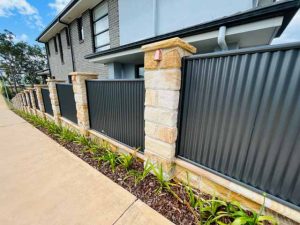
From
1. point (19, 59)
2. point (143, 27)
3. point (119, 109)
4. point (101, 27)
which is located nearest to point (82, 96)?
point (119, 109)

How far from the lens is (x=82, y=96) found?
11.7 feet

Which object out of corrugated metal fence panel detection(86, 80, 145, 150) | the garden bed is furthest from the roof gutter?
the garden bed

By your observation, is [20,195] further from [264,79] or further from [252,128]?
[264,79]

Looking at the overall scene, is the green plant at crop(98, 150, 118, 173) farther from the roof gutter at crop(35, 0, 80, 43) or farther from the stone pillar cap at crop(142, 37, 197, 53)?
the roof gutter at crop(35, 0, 80, 43)

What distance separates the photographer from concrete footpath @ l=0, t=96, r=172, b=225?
5.70ft

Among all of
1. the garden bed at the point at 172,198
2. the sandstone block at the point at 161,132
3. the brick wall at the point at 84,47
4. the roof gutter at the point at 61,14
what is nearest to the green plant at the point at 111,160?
the garden bed at the point at 172,198

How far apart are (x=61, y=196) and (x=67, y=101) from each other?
3.17 meters

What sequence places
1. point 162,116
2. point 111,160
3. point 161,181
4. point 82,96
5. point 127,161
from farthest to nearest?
point 82,96, point 111,160, point 127,161, point 161,181, point 162,116

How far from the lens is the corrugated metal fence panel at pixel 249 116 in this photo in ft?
4.27

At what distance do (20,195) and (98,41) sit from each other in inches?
276

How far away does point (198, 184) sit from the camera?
199 cm

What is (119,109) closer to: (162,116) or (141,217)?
(162,116)

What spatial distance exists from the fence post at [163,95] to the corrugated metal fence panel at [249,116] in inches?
7.3

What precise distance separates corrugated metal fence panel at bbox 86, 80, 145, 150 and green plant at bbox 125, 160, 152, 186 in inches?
14.3
